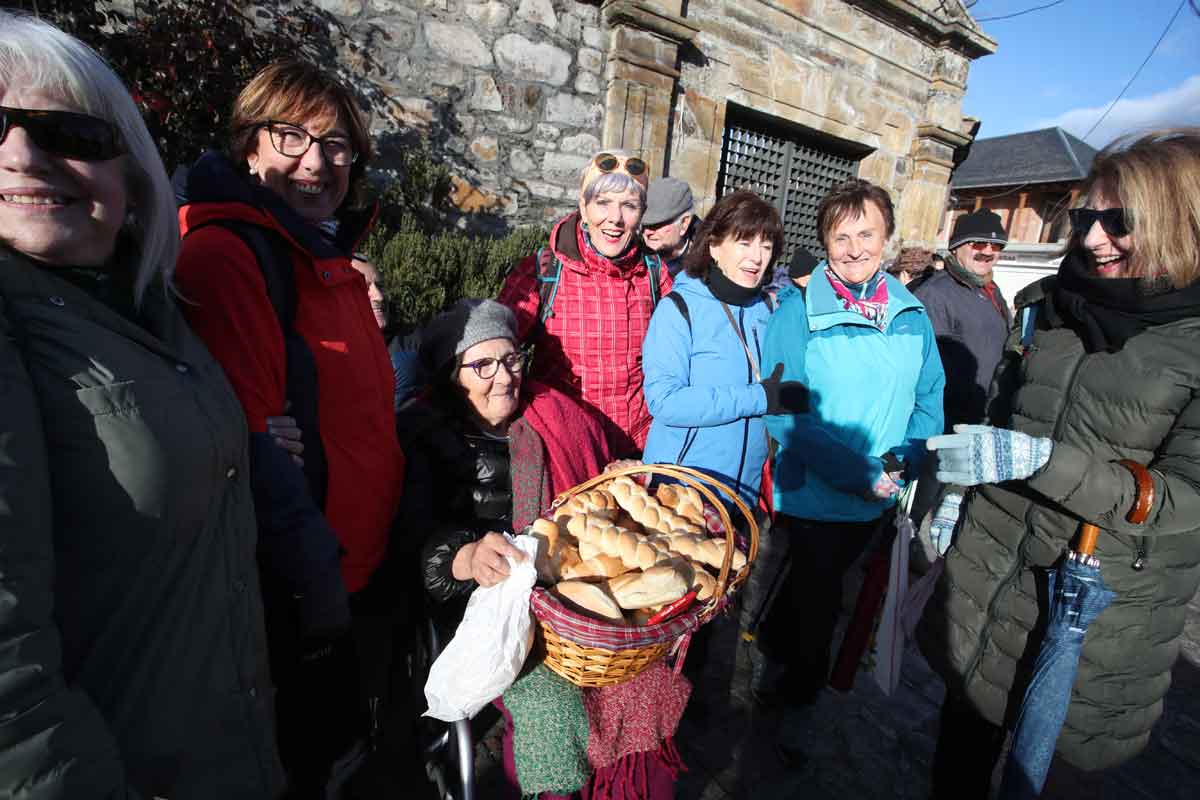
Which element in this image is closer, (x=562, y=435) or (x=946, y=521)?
(x=562, y=435)

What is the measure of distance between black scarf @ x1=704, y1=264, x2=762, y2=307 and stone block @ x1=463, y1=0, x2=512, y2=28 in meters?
3.20

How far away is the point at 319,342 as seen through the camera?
1367 millimetres

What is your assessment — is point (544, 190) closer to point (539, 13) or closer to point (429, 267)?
point (539, 13)

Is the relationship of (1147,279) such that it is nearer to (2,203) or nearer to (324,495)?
(324,495)

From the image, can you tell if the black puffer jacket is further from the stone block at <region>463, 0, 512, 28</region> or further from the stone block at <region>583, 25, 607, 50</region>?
the stone block at <region>583, 25, 607, 50</region>

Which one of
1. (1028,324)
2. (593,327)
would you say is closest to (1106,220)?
(1028,324)

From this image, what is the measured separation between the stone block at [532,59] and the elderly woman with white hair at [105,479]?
12.7 feet

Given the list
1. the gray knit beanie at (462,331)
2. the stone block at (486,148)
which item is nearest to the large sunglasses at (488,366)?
the gray knit beanie at (462,331)

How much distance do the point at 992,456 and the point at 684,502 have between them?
2.87 feet

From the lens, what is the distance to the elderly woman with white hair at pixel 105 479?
0.71 metres

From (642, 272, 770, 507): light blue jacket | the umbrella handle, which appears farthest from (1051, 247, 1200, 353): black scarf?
(642, 272, 770, 507): light blue jacket

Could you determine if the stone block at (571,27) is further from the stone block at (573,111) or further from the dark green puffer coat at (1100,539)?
the dark green puffer coat at (1100,539)

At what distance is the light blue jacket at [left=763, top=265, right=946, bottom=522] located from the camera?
6.95ft

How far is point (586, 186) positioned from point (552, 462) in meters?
1.28
